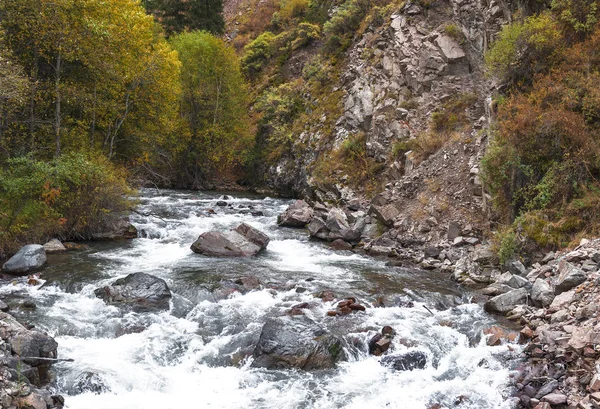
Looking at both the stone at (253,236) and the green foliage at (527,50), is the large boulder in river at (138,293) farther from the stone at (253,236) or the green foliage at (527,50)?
the green foliage at (527,50)

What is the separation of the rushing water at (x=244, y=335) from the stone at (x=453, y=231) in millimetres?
2213

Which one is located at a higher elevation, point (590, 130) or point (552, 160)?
point (590, 130)

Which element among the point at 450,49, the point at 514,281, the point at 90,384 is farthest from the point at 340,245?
the point at 90,384

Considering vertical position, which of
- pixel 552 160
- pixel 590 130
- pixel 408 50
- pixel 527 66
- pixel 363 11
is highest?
pixel 363 11

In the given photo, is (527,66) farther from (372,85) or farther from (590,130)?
(372,85)

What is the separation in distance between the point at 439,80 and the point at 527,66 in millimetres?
7212

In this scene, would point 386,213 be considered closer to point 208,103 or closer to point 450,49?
point 450,49

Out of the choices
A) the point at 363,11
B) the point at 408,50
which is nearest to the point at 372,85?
the point at 408,50

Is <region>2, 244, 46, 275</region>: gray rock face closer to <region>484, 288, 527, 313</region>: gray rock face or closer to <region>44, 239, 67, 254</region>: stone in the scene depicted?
<region>44, 239, 67, 254</region>: stone

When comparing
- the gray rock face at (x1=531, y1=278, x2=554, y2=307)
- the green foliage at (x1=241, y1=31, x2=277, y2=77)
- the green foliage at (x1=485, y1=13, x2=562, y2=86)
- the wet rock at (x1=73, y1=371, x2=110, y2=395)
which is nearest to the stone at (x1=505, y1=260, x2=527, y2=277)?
the gray rock face at (x1=531, y1=278, x2=554, y2=307)

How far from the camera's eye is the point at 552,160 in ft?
45.9

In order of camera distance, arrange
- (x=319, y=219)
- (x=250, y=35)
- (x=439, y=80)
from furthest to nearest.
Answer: (x=250, y=35), (x=439, y=80), (x=319, y=219)

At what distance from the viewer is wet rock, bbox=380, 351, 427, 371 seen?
928 centimetres

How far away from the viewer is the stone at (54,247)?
1590 centimetres
